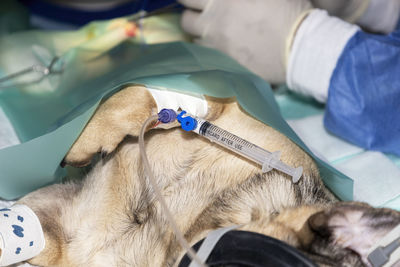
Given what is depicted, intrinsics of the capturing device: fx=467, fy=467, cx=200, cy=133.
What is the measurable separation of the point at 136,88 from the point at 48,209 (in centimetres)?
47

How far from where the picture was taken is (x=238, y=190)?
1368mm

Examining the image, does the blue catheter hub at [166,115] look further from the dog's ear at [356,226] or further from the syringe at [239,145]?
the dog's ear at [356,226]

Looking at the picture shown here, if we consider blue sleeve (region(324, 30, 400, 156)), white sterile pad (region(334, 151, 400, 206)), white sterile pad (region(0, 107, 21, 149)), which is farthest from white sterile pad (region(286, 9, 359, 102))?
white sterile pad (region(0, 107, 21, 149))

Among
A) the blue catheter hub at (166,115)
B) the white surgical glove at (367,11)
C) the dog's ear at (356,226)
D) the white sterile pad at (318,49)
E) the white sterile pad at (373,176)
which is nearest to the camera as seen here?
the dog's ear at (356,226)

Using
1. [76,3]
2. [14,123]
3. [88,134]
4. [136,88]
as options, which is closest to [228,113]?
[136,88]

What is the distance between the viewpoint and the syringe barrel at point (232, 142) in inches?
52.9

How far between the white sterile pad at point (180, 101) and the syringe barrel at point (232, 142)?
0.24 ft

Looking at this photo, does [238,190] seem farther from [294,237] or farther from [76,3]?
[76,3]

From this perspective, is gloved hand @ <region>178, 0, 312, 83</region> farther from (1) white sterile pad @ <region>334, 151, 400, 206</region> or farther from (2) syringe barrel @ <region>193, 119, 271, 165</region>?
(2) syringe barrel @ <region>193, 119, 271, 165</region>

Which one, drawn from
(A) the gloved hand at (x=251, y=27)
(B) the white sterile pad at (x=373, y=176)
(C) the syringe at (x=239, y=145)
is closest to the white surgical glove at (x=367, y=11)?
(A) the gloved hand at (x=251, y=27)

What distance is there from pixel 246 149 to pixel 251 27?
2.42 feet

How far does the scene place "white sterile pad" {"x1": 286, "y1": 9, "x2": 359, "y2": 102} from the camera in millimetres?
1827

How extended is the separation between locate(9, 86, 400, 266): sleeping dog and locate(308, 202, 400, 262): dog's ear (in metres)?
0.08

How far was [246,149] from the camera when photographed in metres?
1.35
